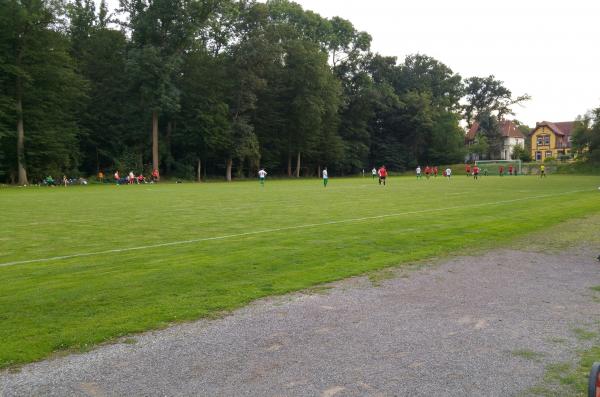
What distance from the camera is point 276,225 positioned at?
50.9 ft

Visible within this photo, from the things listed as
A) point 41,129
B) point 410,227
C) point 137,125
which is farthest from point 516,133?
point 410,227

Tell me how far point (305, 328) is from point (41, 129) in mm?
59028

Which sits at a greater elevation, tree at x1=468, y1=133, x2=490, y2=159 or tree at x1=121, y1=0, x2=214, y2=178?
tree at x1=121, y1=0, x2=214, y2=178

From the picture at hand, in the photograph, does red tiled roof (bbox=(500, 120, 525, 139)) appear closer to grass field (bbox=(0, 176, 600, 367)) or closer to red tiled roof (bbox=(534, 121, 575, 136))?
red tiled roof (bbox=(534, 121, 575, 136))

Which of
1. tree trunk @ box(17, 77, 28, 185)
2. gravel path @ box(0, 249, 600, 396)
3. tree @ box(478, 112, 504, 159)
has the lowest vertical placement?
gravel path @ box(0, 249, 600, 396)

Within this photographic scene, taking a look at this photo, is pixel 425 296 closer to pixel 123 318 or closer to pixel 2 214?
pixel 123 318

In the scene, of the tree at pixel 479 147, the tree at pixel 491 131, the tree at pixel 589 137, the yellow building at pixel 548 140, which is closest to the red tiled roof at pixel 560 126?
the yellow building at pixel 548 140

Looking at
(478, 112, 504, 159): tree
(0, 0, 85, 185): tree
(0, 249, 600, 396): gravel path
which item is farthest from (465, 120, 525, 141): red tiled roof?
(0, 249, 600, 396): gravel path

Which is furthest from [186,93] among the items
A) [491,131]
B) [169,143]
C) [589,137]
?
[491,131]

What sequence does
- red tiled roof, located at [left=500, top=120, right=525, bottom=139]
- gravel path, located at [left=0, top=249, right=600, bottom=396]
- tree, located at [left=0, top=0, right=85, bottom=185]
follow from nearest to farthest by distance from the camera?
gravel path, located at [left=0, top=249, right=600, bottom=396], tree, located at [left=0, top=0, right=85, bottom=185], red tiled roof, located at [left=500, top=120, right=525, bottom=139]

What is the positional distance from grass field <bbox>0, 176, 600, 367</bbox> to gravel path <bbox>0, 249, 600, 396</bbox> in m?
0.61

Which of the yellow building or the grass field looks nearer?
the grass field

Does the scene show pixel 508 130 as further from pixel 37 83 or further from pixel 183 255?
pixel 183 255

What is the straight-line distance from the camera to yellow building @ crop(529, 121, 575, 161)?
12594 cm
